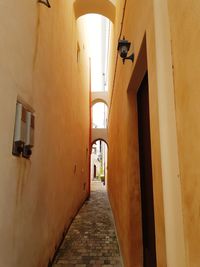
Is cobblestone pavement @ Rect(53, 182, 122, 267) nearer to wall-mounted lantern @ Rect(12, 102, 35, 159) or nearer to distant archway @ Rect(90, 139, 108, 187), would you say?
wall-mounted lantern @ Rect(12, 102, 35, 159)

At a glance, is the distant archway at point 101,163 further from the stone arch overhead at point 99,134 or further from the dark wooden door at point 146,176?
the dark wooden door at point 146,176

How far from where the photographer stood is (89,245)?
124 inches

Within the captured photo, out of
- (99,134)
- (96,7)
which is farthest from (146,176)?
(99,134)

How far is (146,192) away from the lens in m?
1.96

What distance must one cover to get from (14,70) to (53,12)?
160cm

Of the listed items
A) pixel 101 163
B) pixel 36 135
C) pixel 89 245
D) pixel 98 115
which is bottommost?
pixel 89 245

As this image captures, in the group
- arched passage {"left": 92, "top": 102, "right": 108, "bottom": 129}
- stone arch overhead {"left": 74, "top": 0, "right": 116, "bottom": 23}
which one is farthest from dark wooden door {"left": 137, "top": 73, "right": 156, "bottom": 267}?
arched passage {"left": 92, "top": 102, "right": 108, "bottom": 129}

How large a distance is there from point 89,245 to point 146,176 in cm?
185

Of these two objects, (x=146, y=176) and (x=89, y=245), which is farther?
(x=89, y=245)

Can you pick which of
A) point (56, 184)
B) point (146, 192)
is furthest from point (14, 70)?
point (56, 184)

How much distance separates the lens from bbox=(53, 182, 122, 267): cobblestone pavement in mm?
2641

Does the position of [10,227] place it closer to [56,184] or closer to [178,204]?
[178,204]

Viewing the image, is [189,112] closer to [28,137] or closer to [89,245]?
[28,137]

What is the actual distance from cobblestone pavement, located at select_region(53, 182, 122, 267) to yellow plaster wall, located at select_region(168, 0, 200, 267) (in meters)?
2.20
